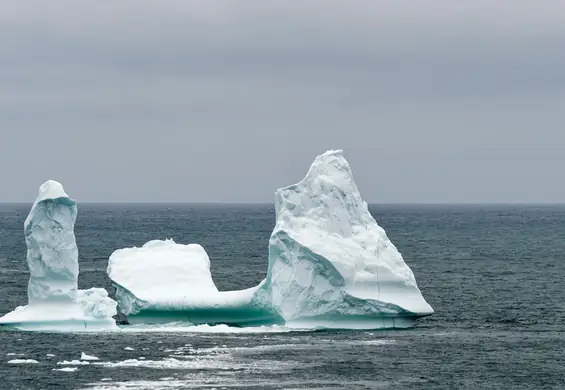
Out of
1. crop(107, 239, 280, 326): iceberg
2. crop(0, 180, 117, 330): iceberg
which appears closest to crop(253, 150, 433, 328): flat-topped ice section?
crop(107, 239, 280, 326): iceberg

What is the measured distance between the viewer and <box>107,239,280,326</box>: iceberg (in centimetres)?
4641

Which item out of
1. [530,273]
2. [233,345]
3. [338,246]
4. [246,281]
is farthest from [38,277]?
[530,273]

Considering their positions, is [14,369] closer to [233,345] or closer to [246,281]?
[233,345]

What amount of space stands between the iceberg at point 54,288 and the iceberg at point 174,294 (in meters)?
1.76

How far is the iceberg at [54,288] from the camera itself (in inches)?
1774

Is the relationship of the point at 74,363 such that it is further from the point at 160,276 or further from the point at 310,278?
the point at 310,278

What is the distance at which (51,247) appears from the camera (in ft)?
150

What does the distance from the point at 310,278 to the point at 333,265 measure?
118cm

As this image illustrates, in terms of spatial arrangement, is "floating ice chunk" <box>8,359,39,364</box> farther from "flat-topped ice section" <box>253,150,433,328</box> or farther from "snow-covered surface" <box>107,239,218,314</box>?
"flat-topped ice section" <box>253,150,433,328</box>

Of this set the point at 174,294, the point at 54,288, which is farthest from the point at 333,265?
the point at 54,288

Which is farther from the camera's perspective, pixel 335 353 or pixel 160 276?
pixel 160 276

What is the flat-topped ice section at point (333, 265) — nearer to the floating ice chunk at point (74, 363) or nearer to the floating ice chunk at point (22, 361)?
the floating ice chunk at point (74, 363)

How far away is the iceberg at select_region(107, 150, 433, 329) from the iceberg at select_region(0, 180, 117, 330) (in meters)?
1.86

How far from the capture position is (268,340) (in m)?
43.4
